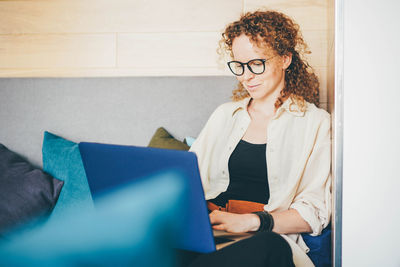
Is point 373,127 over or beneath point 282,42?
beneath

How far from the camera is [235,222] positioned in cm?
106

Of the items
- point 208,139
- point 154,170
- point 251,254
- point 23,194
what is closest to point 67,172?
point 23,194

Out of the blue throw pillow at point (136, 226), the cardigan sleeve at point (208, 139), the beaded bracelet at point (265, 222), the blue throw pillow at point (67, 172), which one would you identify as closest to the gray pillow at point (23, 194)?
the blue throw pillow at point (67, 172)

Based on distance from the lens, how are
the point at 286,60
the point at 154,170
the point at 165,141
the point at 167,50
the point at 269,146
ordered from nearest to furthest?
the point at 154,170 → the point at 269,146 → the point at 286,60 → the point at 165,141 → the point at 167,50

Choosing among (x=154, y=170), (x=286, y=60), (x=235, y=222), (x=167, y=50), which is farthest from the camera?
(x=167, y=50)

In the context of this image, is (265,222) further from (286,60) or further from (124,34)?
(124,34)

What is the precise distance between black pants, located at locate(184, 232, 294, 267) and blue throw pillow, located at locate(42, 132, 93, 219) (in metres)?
0.77

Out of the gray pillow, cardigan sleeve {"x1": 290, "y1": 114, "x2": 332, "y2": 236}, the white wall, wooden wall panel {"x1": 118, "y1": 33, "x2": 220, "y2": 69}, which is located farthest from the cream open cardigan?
the gray pillow

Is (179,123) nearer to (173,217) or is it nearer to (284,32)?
(284,32)

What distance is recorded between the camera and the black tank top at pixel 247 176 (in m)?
1.30

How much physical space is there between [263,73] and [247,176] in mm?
414

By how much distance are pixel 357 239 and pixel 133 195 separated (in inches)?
23.1

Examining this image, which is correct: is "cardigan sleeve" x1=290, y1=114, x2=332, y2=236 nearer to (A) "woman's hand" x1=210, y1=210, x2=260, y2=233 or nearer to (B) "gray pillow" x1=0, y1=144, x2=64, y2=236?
(A) "woman's hand" x1=210, y1=210, x2=260, y2=233

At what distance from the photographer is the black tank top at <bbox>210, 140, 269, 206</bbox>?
1301 mm
